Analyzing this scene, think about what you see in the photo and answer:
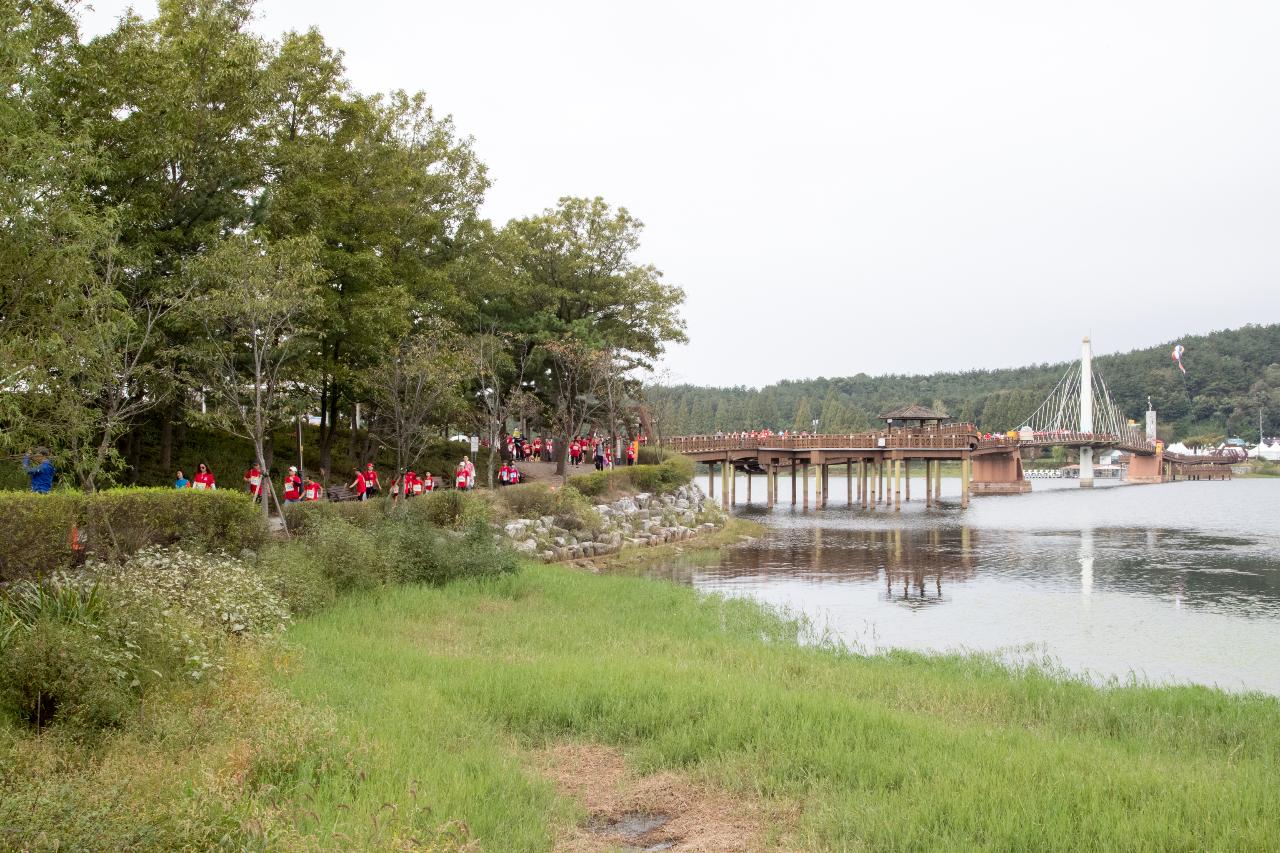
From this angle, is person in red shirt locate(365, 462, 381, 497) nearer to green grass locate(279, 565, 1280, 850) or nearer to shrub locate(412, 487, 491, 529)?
shrub locate(412, 487, 491, 529)

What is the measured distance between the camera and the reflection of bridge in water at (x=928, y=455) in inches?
2130

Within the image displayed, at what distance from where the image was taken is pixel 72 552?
13391mm

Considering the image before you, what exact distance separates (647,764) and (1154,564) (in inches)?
1021

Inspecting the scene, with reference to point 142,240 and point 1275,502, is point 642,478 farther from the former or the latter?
point 1275,502

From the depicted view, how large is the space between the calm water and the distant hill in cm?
7058

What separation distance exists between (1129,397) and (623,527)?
135 meters

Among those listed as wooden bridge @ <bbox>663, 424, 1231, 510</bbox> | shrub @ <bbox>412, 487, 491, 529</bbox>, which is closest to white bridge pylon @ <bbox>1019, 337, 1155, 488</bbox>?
wooden bridge @ <bbox>663, 424, 1231, 510</bbox>

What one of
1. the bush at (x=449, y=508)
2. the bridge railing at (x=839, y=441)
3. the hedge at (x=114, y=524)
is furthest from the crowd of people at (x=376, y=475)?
the bridge railing at (x=839, y=441)

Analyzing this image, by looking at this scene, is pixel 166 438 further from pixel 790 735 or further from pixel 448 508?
pixel 790 735

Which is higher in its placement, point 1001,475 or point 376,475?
point 376,475

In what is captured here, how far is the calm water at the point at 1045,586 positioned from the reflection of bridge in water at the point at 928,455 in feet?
22.4

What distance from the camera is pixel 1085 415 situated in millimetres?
101688

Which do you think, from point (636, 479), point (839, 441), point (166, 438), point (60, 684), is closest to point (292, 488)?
point (166, 438)

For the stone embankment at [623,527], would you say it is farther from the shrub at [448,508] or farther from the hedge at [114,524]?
the hedge at [114,524]
